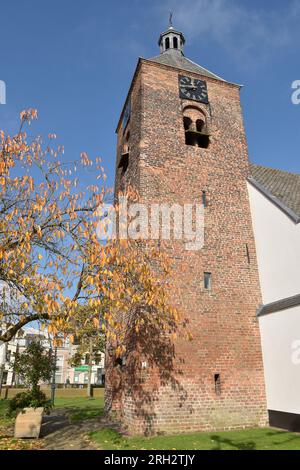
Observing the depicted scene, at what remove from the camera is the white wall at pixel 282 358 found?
10.5 metres

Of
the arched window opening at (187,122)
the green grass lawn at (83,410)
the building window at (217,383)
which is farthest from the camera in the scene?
the arched window opening at (187,122)

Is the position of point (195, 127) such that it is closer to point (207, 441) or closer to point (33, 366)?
point (33, 366)

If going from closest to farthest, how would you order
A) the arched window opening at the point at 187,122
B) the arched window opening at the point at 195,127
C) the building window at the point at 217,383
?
the building window at the point at 217,383
the arched window opening at the point at 195,127
the arched window opening at the point at 187,122

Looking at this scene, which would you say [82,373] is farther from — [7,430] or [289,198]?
[289,198]

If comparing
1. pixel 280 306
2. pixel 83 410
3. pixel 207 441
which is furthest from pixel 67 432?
pixel 280 306

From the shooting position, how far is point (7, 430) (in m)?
10.9

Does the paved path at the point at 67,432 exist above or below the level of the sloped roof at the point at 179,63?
below

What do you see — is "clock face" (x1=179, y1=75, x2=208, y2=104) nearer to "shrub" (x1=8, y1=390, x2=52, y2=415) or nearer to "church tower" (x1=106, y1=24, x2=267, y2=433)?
"church tower" (x1=106, y1=24, x2=267, y2=433)

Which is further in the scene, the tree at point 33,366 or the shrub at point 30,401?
the tree at point 33,366

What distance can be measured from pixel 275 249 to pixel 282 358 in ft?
12.5

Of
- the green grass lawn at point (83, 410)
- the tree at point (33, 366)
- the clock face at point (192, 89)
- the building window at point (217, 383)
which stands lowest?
the green grass lawn at point (83, 410)

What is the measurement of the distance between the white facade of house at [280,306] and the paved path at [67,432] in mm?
5762

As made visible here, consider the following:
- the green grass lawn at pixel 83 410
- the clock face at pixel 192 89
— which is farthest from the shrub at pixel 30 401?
the clock face at pixel 192 89

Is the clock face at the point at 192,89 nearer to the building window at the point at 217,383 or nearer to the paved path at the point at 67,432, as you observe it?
the building window at the point at 217,383
